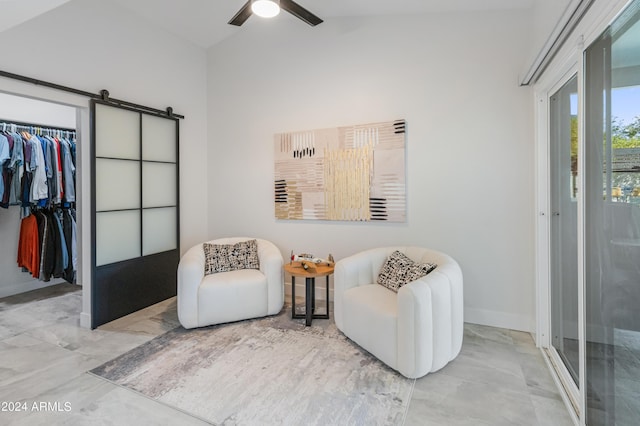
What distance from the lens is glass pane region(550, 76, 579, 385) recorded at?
211cm

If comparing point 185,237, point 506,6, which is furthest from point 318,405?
point 506,6

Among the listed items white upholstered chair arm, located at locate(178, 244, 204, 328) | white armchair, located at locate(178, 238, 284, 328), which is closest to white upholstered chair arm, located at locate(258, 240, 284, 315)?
white armchair, located at locate(178, 238, 284, 328)

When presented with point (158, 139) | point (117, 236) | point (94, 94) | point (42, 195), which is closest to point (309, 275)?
point (117, 236)

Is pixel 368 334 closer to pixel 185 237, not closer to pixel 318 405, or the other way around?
pixel 318 405

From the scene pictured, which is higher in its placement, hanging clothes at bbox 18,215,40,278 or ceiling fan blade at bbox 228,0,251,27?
ceiling fan blade at bbox 228,0,251,27

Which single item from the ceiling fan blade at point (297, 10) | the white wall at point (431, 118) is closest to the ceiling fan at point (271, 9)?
the ceiling fan blade at point (297, 10)

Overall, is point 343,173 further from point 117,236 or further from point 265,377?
point 117,236

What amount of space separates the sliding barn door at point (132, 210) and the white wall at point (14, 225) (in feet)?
5.26

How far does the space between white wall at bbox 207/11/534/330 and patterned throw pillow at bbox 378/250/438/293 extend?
51 centimetres

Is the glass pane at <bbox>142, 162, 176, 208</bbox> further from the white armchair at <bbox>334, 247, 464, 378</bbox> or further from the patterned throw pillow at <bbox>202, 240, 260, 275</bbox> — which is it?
the white armchair at <bbox>334, 247, 464, 378</bbox>

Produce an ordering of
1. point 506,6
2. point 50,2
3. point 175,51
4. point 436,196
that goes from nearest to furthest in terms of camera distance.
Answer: point 50,2
point 506,6
point 436,196
point 175,51

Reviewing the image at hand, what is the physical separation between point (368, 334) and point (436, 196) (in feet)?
4.98

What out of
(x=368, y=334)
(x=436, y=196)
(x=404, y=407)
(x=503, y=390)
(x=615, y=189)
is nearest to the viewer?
(x=615, y=189)

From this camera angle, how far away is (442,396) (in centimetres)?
207
